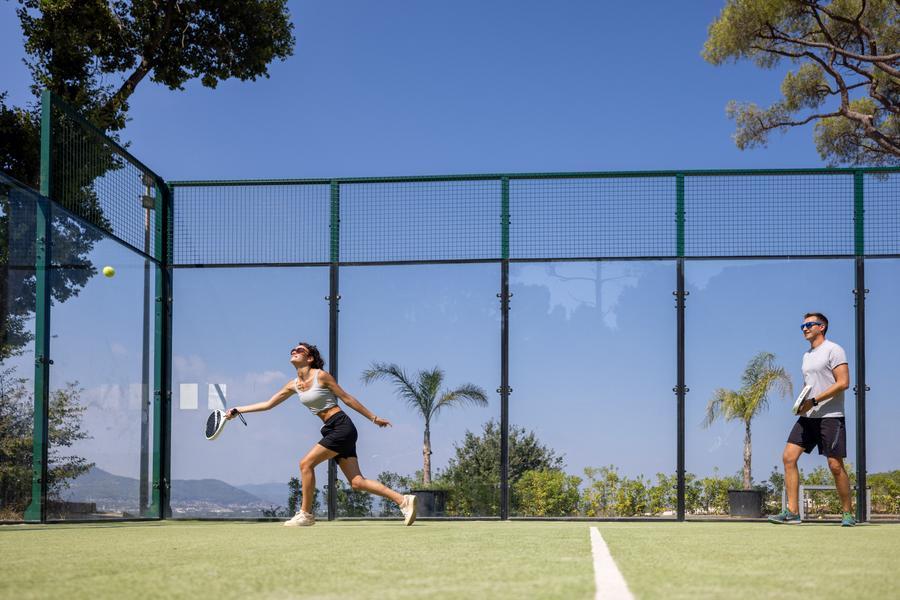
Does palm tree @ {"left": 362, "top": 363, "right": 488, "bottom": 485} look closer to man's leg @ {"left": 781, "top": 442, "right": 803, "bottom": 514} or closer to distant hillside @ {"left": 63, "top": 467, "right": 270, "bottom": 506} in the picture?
distant hillside @ {"left": 63, "top": 467, "right": 270, "bottom": 506}

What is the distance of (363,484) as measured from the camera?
329 inches

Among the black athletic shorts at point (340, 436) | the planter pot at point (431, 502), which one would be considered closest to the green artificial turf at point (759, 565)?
the black athletic shorts at point (340, 436)

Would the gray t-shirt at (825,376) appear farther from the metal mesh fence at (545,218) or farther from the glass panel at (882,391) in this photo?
the metal mesh fence at (545,218)

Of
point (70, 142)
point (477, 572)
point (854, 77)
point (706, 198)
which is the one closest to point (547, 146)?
point (854, 77)

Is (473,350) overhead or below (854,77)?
below

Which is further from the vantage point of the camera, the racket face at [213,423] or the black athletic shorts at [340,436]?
the racket face at [213,423]

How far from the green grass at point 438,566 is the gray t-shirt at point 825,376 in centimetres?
172

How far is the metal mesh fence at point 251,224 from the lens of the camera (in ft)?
36.3

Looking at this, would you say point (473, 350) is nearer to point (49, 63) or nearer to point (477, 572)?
point (477, 572)

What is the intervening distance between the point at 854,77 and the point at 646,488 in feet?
29.8

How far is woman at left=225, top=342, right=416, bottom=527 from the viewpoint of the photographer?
27.6ft

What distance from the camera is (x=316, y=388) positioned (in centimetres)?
856

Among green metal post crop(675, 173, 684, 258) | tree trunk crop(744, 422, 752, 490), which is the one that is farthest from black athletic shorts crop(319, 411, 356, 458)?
tree trunk crop(744, 422, 752, 490)

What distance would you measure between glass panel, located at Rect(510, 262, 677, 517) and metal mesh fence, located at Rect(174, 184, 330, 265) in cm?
211
